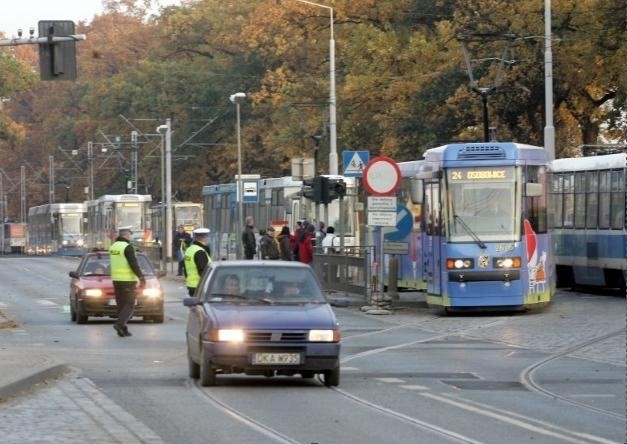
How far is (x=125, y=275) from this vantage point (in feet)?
85.4

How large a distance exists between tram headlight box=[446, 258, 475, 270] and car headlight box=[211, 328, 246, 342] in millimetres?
Result: 13573

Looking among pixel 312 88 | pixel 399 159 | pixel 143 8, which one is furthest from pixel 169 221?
pixel 143 8

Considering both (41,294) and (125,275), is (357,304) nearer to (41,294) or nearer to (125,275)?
(125,275)

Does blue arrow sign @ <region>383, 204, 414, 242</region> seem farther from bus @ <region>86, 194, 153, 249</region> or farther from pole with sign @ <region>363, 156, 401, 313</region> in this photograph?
bus @ <region>86, 194, 153, 249</region>

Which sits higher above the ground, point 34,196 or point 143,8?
point 143,8

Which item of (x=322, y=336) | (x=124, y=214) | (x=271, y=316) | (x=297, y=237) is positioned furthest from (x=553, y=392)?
(x=124, y=214)

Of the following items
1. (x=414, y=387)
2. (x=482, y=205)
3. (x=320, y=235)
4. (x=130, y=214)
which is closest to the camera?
(x=414, y=387)

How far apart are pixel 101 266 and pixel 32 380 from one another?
48.7ft

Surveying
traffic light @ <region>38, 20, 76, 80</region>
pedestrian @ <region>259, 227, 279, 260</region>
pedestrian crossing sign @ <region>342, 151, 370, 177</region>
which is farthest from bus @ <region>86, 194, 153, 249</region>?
traffic light @ <region>38, 20, 76, 80</region>

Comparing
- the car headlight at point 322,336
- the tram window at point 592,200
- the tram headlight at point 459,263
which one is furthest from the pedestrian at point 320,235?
the car headlight at point 322,336

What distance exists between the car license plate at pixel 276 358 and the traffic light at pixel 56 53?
10.4 m

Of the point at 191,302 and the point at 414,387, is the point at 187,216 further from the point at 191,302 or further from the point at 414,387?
the point at 414,387

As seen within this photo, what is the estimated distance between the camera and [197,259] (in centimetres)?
2512

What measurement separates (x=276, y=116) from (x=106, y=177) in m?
38.3
